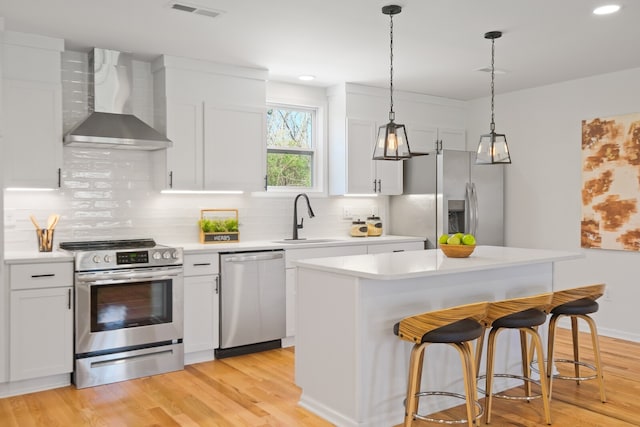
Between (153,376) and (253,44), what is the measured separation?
8.82 ft

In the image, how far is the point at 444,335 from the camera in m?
2.86

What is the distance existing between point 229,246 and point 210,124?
1116 mm

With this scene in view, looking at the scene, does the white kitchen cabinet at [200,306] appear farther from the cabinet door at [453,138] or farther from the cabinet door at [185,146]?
the cabinet door at [453,138]

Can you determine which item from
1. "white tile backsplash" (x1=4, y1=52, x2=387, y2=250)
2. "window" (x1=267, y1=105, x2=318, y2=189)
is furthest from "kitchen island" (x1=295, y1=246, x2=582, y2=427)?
"window" (x1=267, y1=105, x2=318, y2=189)

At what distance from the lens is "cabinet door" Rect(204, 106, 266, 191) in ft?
16.3

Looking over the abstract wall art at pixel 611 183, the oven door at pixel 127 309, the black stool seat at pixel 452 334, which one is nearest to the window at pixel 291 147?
the oven door at pixel 127 309

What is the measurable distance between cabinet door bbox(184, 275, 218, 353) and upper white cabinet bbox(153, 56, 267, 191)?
0.86 meters

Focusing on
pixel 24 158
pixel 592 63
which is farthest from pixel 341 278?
pixel 592 63

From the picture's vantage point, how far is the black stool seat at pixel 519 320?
3240mm

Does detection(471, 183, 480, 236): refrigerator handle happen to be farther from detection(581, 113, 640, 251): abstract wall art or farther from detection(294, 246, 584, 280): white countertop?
detection(294, 246, 584, 280): white countertop

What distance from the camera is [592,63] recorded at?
5.06m

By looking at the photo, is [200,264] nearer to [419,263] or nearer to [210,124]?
[210,124]

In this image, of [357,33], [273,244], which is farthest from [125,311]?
[357,33]

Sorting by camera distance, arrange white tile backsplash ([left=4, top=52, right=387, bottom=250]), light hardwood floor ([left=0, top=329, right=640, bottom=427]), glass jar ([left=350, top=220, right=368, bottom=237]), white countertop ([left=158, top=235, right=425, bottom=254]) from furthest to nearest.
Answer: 1. glass jar ([left=350, top=220, right=368, bottom=237])
2. white countertop ([left=158, top=235, right=425, bottom=254])
3. white tile backsplash ([left=4, top=52, right=387, bottom=250])
4. light hardwood floor ([left=0, top=329, right=640, bottom=427])
